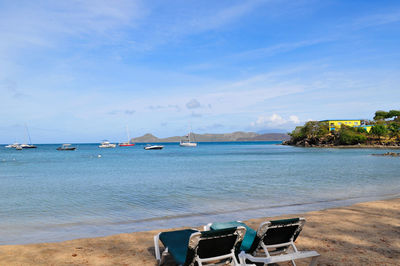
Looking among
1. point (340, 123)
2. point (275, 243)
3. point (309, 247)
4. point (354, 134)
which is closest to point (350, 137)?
point (354, 134)

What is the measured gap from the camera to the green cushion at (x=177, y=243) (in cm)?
484

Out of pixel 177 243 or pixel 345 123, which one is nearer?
pixel 177 243

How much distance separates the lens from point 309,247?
6.56 meters

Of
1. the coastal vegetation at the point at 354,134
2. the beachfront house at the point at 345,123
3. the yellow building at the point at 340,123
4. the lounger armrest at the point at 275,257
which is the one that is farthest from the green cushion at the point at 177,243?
the yellow building at the point at 340,123

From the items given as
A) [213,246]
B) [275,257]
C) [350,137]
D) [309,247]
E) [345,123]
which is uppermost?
[345,123]

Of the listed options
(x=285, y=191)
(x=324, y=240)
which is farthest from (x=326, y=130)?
(x=324, y=240)

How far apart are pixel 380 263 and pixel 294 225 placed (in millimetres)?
2072

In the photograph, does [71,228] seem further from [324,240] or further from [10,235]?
[324,240]


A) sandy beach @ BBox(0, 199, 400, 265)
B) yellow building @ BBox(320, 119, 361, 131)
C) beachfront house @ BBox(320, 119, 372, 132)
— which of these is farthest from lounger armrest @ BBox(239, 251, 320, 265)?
yellow building @ BBox(320, 119, 361, 131)

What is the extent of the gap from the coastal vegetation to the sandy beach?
10206cm

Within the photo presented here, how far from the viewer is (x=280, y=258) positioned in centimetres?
464

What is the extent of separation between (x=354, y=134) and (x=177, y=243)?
360 feet

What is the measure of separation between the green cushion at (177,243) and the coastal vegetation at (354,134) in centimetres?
10640

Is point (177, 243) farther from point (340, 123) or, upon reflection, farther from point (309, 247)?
point (340, 123)
